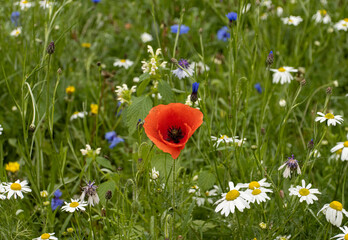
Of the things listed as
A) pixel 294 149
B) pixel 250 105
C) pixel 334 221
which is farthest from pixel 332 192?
pixel 250 105

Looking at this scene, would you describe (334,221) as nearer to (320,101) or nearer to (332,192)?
(332,192)

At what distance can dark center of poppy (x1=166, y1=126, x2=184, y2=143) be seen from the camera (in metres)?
1.35

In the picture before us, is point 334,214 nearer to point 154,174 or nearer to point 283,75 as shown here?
point 154,174

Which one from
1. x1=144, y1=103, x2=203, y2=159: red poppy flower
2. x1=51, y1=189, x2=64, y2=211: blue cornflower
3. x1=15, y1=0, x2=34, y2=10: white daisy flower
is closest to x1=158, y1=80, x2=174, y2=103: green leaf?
x1=144, y1=103, x2=203, y2=159: red poppy flower

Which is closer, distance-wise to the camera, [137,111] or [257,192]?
[257,192]

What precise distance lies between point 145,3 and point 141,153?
230cm

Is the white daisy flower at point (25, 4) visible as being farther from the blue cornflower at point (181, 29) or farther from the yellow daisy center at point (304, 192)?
the yellow daisy center at point (304, 192)

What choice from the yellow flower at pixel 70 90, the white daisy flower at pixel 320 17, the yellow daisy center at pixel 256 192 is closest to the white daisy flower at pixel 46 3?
the yellow flower at pixel 70 90

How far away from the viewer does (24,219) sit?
5.73 ft

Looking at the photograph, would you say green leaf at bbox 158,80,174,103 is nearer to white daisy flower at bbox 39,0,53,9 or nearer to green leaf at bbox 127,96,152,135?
green leaf at bbox 127,96,152,135

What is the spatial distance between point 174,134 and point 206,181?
38 cm

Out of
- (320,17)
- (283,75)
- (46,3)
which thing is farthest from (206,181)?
(320,17)

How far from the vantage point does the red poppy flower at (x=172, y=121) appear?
1281mm

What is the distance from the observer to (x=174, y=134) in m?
1.35
